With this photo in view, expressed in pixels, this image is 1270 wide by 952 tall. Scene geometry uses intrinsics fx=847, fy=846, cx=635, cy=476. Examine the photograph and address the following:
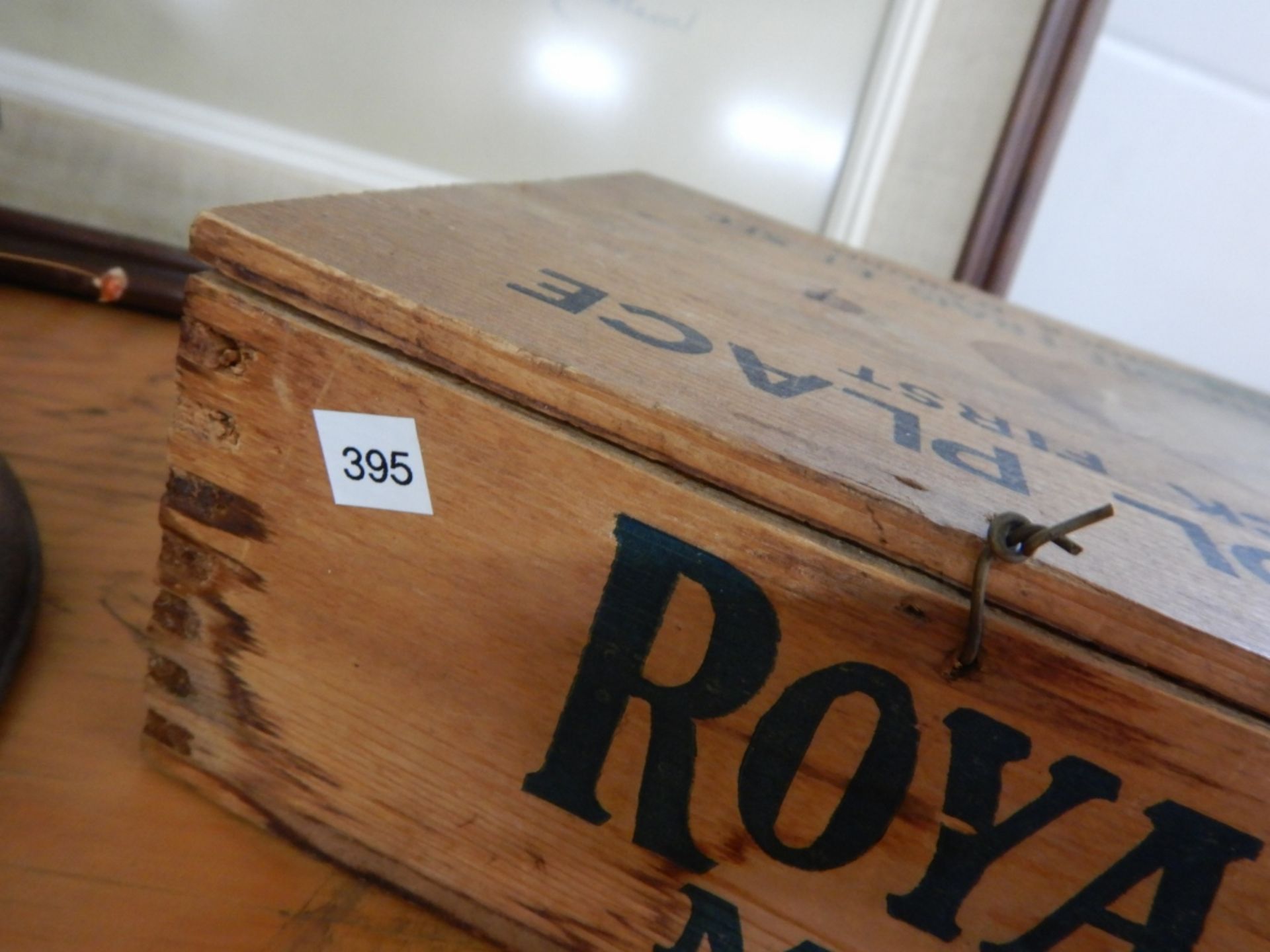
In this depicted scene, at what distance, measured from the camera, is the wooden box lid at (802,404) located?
12.9 inches

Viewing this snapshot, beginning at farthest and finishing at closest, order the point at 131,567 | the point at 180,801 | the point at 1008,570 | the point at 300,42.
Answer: the point at 300,42 < the point at 131,567 < the point at 180,801 < the point at 1008,570

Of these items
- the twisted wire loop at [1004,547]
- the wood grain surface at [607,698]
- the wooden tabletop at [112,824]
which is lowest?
the wooden tabletop at [112,824]

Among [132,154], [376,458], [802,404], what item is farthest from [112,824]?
[132,154]

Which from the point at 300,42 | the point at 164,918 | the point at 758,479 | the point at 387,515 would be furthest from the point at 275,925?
the point at 300,42

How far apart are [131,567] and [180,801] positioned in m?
A: 0.21

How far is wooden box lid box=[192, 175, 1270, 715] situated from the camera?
1.07ft

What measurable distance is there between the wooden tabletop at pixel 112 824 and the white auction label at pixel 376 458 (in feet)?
0.69

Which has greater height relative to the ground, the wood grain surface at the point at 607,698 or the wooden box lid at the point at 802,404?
the wooden box lid at the point at 802,404

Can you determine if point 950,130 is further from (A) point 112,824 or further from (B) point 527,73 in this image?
(A) point 112,824

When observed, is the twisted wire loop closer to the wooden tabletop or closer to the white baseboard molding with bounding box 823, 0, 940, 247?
the wooden tabletop

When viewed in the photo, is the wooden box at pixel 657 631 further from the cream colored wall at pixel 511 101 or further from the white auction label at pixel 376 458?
the cream colored wall at pixel 511 101

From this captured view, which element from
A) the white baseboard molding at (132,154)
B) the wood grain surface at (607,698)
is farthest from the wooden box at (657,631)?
the white baseboard molding at (132,154)

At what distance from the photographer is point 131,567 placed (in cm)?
59

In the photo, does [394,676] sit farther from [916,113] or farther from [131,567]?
[916,113]
